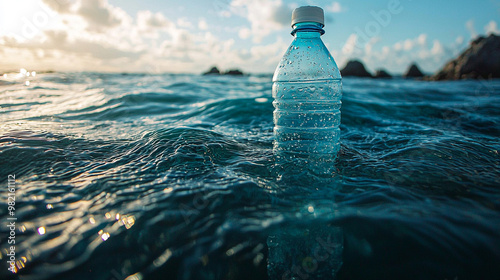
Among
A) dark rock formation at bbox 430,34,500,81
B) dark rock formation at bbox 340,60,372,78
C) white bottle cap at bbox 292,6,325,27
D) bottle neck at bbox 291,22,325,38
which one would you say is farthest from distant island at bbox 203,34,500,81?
Result: white bottle cap at bbox 292,6,325,27

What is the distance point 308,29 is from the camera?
2641mm

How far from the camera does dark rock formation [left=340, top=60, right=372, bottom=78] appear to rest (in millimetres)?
31656

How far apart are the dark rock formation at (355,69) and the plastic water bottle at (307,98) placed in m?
31.8

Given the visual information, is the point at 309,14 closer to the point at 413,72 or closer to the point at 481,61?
the point at 481,61

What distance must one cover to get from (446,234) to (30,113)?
6.25 metres

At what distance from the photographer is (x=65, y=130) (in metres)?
3.50

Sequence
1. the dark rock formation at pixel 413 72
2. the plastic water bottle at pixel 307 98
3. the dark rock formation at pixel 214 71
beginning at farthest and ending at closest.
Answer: the dark rock formation at pixel 214 71, the dark rock formation at pixel 413 72, the plastic water bottle at pixel 307 98

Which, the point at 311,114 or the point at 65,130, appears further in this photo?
the point at 65,130

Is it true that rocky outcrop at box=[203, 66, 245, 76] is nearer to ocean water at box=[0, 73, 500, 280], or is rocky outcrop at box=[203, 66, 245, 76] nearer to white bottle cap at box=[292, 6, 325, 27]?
ocean water at box=[0, 73, 500, 280]

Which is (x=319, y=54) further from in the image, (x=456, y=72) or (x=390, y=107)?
(x=456, y=72)

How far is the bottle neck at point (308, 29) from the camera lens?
8.35 ft

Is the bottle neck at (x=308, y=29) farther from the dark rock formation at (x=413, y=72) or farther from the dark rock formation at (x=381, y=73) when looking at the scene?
the dark rock formation at (x=413, y=72)

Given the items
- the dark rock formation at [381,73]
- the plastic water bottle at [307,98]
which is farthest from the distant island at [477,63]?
the plastic water bottle at [307,98]

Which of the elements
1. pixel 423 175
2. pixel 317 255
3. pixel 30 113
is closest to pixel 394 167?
pixel 423 175
